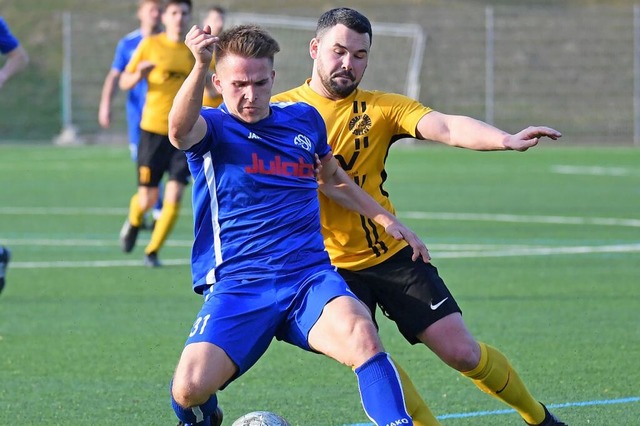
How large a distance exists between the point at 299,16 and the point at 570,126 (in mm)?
6972

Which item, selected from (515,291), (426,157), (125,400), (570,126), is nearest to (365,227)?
(125,400)

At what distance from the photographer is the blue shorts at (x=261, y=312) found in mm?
5266

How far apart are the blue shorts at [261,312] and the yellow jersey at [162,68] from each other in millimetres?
7735

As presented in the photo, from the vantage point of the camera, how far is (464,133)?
6.01 meters

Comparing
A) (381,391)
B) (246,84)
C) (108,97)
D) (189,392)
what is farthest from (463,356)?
(108,97)

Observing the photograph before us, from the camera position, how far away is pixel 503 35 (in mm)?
32312

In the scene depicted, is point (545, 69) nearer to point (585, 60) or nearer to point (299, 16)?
point (585, 60)

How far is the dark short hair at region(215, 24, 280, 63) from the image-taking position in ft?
17.6

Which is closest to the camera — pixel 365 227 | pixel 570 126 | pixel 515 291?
pixel 365 227

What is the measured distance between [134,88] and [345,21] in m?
9.44

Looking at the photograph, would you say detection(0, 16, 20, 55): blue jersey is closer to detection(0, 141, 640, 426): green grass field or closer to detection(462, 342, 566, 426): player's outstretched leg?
detection(0, 141, 640, 426): green grass field

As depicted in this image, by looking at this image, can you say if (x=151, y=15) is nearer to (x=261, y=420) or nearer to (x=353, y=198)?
(x=353, y=198)

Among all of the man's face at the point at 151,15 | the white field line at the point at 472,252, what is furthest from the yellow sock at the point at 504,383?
the man's face at the point at 151,15

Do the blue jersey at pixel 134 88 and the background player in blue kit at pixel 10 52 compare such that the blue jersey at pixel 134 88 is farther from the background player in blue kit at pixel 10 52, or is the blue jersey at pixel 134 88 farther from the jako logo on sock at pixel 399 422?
the jako logo on sock at pixel 399 422
